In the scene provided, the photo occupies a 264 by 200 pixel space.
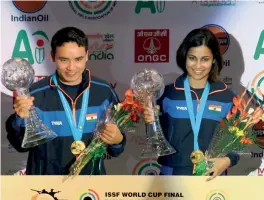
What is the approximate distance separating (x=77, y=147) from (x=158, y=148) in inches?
18.2

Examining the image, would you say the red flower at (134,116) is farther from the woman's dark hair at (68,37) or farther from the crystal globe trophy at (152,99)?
the woman's dark hair at (68,37)

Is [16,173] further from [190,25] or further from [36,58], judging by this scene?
[190,25]

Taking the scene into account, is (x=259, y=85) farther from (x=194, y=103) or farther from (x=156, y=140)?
(x=156, y=140)

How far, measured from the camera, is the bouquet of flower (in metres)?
2.35

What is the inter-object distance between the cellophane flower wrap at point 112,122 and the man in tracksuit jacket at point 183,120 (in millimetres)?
178

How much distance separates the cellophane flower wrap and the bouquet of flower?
411mm

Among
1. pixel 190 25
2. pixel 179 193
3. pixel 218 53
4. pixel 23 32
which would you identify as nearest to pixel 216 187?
pixel 179 193

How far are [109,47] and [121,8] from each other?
0.24m

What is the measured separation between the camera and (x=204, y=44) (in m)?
2.39

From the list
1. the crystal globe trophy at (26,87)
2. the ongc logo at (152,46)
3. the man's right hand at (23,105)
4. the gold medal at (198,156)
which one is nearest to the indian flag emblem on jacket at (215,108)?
the gold medal at (198,156)

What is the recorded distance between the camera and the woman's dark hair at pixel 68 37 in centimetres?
241

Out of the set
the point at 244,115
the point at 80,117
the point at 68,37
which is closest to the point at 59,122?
the point at 80,117

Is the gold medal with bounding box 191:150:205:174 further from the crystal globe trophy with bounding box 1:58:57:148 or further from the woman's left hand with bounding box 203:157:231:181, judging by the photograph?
the crystal globe trophy with bounding box 1:58:57:148

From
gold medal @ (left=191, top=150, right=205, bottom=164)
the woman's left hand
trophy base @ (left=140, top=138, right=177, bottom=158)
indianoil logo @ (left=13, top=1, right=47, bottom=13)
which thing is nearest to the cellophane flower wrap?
trophy base @ (left=140, top=138, right=177, bottom=158)
